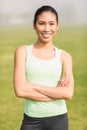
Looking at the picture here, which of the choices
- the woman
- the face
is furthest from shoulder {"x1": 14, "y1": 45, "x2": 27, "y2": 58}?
the face

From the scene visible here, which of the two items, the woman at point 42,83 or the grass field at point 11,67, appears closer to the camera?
the woman at point 42,83

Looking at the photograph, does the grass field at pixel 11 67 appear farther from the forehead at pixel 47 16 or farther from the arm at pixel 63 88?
the forehead at pixel 47 16

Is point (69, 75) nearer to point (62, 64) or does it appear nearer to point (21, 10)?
point (62, 64)

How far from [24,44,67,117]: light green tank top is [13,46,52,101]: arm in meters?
0.02

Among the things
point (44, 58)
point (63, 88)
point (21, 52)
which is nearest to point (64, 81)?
point (63, 88)

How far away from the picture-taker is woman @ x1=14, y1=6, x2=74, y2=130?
1.66m

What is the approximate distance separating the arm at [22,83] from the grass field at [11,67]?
1.77m

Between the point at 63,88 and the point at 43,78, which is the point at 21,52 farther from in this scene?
the point at 63,88

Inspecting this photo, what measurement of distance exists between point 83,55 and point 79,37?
0.27 meters

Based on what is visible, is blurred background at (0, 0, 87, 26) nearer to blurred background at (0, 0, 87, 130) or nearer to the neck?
blurred background at (0, 0, 87, 130)

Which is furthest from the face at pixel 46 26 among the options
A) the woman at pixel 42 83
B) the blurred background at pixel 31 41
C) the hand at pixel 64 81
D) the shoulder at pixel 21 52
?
the blurred background at pixel 31 41

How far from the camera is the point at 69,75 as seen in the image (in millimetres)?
1744

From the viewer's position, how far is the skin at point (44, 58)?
166 centimetres

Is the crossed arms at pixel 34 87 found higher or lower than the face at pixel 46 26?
lower
